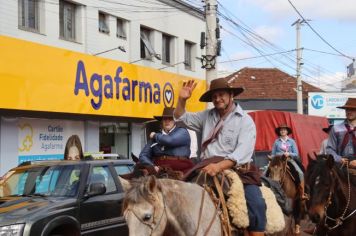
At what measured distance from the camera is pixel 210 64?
634 inches

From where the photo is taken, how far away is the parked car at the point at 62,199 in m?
7.33

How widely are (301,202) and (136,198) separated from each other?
291 inches

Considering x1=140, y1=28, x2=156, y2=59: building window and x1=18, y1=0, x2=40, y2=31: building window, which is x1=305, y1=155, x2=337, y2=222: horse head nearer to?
x1=18, y1=0, x2=40, y2=31: building window

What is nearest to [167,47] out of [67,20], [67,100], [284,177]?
[67,20]

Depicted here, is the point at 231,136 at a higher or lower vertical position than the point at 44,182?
higher

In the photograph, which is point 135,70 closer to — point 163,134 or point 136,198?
point 163,134

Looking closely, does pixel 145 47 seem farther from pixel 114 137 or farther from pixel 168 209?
pixel 168 209

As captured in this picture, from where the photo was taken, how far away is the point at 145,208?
151 inches

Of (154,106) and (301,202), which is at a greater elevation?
(154,106)

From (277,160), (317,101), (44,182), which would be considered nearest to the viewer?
(44,182)

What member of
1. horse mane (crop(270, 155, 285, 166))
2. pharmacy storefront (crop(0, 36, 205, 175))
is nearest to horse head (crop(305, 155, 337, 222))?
horse mane (crop(270, 155, 285, 166))

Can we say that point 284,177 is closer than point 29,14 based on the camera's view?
Yes

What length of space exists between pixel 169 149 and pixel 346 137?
8.59 ft

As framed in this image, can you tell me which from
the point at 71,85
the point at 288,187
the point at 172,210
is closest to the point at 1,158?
the point at 71,85
